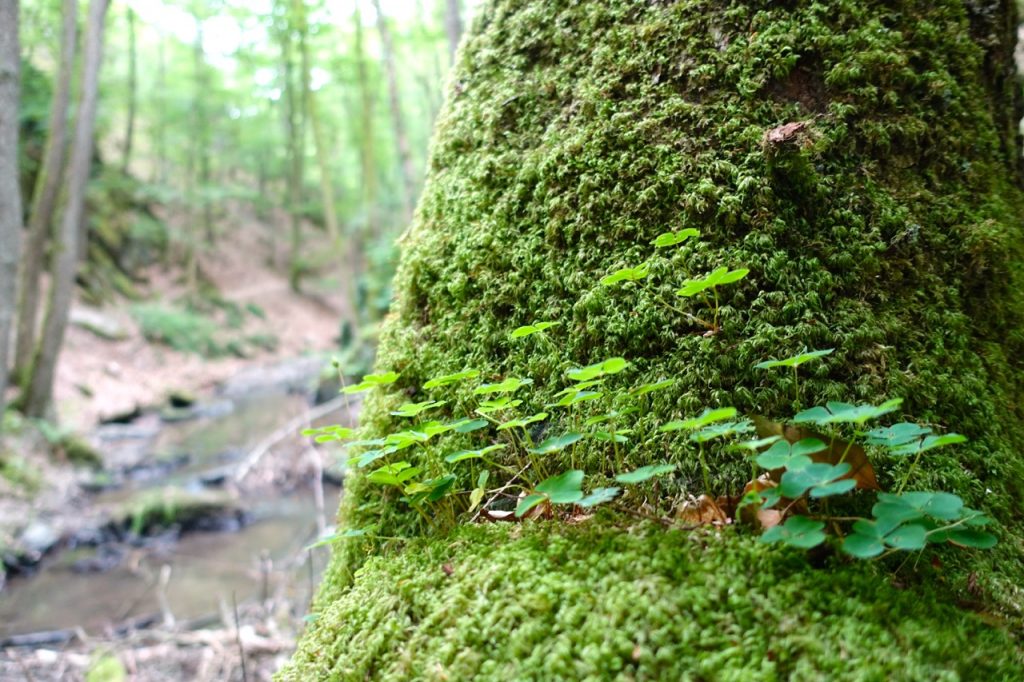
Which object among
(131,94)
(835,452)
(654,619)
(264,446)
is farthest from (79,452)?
(131,94)

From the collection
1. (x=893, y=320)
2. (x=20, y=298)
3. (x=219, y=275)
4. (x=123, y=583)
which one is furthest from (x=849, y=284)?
(x=219, y=275)

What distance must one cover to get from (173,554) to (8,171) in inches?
190

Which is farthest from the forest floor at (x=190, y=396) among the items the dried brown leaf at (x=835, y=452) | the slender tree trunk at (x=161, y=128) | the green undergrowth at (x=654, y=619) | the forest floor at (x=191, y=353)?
the slender tree trunk at (x=161, y=128)

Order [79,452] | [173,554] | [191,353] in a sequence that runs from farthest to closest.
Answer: [191,353] < [79,452] < [173,554]

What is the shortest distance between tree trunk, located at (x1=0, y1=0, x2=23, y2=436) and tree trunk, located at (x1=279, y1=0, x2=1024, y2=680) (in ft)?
25.1

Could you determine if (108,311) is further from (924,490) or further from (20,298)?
(924,490)

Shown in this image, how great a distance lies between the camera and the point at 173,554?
7.60 m

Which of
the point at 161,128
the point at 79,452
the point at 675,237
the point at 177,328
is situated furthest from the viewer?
the point at 161,128

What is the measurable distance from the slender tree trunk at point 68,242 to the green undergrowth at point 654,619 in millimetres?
11066

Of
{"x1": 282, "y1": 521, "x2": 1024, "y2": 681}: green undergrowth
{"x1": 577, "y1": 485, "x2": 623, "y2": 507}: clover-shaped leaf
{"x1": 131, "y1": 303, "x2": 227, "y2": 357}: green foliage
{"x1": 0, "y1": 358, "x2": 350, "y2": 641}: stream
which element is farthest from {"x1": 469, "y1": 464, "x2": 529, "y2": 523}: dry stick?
{"x1": 131, "y1": 303, "x2": 227, "y2": 357}: green foliage

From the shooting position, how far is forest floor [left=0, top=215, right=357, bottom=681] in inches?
173

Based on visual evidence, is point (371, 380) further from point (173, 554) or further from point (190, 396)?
point (190, 396)

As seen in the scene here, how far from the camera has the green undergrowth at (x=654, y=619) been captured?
3.18ft

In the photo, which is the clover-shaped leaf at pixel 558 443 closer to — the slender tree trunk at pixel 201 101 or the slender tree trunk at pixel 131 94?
the slender tree trunk at pixel 131 94
